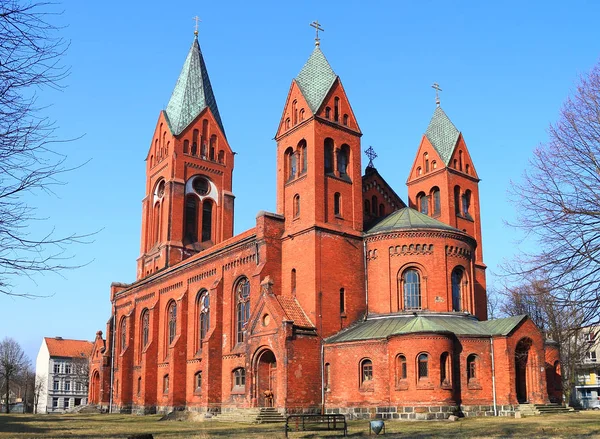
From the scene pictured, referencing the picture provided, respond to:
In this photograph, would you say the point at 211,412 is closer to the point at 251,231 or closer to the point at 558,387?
the point at 251,231

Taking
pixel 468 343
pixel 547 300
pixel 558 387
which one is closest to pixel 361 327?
pixel 468 343

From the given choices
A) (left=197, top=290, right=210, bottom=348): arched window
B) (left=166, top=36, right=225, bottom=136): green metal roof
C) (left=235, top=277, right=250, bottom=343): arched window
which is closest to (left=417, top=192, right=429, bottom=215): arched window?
(left=235, top=277, right=250, bottom=343): arched window

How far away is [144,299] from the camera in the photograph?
2265 inches

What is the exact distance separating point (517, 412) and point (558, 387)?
7323mm

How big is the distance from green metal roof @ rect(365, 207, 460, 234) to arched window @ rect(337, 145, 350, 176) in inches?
160

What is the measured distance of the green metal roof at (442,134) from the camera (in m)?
46.2

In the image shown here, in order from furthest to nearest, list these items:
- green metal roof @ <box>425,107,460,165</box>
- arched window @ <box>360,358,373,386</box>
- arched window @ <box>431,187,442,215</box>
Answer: green metal roof @ <box>425,107,460,165</box> → arched window @ <box>431,187,442,215</box> → arched window @ <box>360,358,373,386</box>

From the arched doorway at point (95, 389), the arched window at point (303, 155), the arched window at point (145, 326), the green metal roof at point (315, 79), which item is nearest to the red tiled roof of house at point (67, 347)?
the arched doorway at point (95, 389)

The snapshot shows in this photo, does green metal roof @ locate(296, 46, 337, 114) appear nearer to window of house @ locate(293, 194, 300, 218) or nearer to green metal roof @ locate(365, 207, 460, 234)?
window of house @ locate(293, 194, 300, 218)

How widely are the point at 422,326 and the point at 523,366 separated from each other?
7140 mm

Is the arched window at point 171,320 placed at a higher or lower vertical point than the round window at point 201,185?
lower

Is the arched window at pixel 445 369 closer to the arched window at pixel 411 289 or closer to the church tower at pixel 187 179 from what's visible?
the arched window at pixel 411 289

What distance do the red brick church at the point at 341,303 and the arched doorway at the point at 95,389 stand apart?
9.94 meters

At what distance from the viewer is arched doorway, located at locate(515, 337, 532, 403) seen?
34.7 meters
